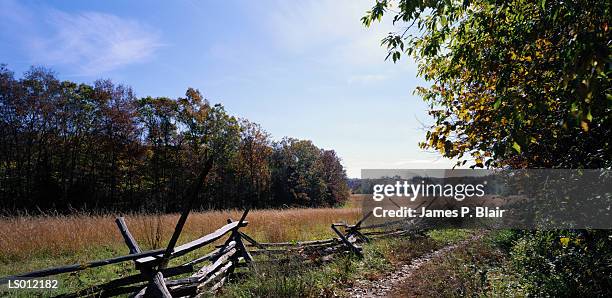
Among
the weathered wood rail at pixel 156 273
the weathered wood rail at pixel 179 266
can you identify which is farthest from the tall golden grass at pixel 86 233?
the weathered wood rail at pixel 156 273

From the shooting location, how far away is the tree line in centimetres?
2361

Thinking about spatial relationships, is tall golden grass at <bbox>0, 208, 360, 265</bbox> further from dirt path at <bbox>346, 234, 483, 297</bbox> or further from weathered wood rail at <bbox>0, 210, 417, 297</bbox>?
dirt path at <bbox>346, 234, 483, 297</bbox>

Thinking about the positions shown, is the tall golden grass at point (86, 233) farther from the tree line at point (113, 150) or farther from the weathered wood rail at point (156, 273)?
the tree line at point (113, 150)

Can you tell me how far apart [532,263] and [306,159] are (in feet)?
131

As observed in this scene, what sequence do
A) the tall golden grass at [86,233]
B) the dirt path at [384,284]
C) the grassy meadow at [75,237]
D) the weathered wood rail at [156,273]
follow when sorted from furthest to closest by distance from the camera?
the tall golden grass at [86,233], the grassy meadow at [75,237], the dirt path at [384,284], the weathered wood rail at [156,273]

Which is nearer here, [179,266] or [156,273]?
[156,273]

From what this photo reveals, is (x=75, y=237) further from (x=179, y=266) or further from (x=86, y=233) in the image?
(x=179, y=266)

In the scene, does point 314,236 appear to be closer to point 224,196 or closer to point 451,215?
point 451,215

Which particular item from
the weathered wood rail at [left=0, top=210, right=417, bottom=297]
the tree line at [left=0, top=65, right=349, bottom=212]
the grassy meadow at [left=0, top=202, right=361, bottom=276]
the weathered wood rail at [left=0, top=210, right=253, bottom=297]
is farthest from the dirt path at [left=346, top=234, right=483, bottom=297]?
the tree line at [left=0, top=65, right=349, bottom=212]

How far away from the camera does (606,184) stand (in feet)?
11.6

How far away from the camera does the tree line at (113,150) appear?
2361 cm

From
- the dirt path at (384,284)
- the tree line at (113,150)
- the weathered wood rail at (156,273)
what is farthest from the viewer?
the tree line at (113,150)

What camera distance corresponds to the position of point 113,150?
27.8 meters

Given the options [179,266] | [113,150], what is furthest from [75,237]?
[113,150]
